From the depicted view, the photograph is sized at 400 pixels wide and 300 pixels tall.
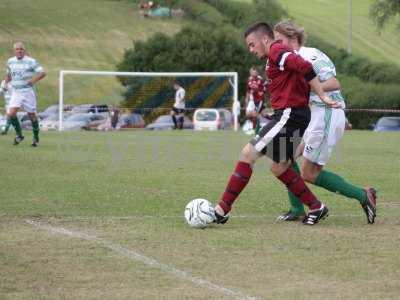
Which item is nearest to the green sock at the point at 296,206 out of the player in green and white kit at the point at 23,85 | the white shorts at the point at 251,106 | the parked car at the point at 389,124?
the player in green and white kit at the point at 23,85

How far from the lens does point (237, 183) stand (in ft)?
31.8

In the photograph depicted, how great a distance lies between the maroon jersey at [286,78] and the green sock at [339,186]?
2.85ft

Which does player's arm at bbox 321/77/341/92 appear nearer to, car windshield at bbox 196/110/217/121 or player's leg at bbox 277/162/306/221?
player's leg at bbox 277/162/306/221

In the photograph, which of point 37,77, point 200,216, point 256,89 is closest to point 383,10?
point 256,89

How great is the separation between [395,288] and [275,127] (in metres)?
3.05

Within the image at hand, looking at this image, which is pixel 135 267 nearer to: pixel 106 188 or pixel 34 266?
pixel 34 266

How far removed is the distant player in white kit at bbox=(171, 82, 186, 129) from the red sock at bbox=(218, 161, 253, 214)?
2896 centimetres

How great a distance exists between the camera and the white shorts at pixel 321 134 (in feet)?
33.1

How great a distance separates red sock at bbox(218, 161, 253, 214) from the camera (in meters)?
9.70

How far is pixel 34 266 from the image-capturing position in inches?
299

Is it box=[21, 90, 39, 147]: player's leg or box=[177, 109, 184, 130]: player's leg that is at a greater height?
box=[21, 90, 39, 147]: player's leg

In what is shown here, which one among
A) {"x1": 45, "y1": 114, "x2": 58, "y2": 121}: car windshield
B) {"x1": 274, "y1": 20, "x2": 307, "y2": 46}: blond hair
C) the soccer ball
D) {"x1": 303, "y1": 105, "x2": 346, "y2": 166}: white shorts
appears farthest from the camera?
{"x1": 45, "y1": 114, "x2": 58, "y2": 121}: car windshield

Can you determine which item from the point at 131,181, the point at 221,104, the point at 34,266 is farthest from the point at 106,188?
the point at 221,104

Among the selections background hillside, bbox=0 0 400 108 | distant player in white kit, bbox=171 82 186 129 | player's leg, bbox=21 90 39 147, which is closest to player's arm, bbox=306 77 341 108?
player's leg, bbox=21 90 39 147
